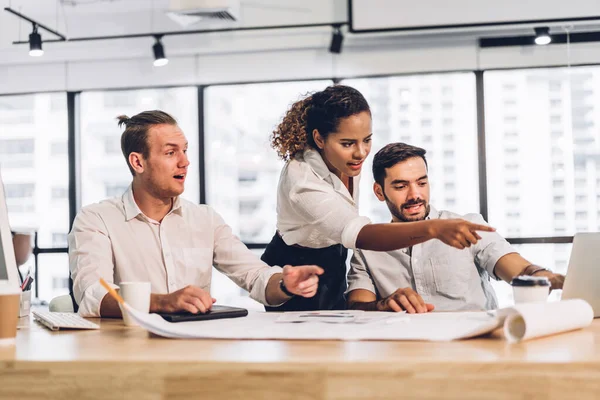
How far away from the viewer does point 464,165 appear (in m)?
5.75

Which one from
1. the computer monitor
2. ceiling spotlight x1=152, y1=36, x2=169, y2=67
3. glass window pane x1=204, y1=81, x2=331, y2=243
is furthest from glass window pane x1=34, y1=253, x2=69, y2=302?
the computer monitor

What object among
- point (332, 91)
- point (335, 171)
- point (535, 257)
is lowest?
→ point (535, 257)

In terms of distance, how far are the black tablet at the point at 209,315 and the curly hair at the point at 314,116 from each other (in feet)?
2.83

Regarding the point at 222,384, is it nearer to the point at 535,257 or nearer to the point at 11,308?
the point at 11,308

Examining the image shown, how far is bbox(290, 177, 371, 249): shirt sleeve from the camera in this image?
1971 millimetres

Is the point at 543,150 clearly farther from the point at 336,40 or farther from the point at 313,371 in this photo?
the point at 313,371

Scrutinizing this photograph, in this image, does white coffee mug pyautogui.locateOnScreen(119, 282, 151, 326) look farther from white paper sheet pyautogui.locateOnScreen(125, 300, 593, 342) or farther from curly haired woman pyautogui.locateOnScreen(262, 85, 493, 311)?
curly haired woman pyautogui.locateOnScreen(262, 85, 493, 311)

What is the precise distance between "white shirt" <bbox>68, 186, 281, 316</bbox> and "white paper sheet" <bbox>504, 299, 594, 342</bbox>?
106cm

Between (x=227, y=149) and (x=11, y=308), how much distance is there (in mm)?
4794

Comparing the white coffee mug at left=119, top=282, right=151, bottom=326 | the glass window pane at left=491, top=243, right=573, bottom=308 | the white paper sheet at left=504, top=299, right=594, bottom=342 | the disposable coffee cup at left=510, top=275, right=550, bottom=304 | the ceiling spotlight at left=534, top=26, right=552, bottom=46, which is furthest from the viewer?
the glass window pane at left=491, top=243, right=573, bottom=308

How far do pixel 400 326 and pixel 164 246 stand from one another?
122 centimetres

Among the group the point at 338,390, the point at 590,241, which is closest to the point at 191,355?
the point at 338,390

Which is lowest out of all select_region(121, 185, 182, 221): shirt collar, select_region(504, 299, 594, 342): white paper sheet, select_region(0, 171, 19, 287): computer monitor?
select_region(504, 299, 594, 342): white paper sheet

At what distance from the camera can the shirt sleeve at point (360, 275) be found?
231 cm
